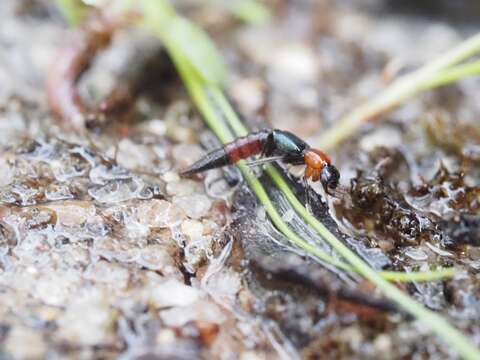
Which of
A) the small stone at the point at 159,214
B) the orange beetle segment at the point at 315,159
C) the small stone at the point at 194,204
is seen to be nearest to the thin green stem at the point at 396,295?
the orange beetle segment at the point at 315,159

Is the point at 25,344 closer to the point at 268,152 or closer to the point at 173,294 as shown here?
the point at 173,294

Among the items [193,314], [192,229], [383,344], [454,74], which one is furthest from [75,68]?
[383,344]

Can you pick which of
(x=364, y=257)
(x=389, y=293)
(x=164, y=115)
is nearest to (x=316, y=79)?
(x=164, y=115)

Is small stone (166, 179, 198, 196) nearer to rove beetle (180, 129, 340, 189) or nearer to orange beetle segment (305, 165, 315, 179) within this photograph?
rove beetle (180, 129, 340, 189)

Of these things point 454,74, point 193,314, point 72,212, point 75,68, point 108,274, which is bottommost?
point 193,314

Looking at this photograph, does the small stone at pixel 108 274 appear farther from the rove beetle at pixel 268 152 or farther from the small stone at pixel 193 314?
the rove beetle at pixel 268 152

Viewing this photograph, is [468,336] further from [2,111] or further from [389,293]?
[2,111]

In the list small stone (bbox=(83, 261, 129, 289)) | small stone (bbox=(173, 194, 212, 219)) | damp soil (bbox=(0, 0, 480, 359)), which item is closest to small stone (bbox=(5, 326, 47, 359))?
damp soil (bbox=(0, 0, 480, 359))
